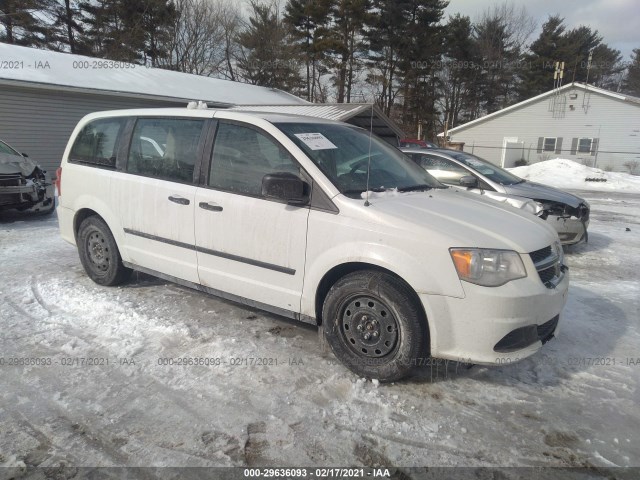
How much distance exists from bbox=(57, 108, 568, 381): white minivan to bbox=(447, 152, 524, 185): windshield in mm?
3520

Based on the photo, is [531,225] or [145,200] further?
[145,200]

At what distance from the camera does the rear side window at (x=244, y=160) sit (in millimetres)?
3604

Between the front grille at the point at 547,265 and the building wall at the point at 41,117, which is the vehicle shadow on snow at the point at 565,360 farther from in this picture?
the building wall at the point at 41,117

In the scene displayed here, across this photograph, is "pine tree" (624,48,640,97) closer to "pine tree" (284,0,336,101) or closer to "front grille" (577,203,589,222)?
"pine tree" (284,0,336,101)

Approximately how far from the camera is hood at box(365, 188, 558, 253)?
298 centimetres

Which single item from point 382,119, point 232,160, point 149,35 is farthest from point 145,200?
point 149,35

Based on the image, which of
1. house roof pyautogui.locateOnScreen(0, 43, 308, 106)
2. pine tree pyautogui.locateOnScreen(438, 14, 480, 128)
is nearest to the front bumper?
house roof pyautogui.locateOnScreen(0, 43, 308, 106)

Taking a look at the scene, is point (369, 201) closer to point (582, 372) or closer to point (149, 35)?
point (582, 372)

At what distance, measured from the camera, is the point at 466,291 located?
9.44 ft

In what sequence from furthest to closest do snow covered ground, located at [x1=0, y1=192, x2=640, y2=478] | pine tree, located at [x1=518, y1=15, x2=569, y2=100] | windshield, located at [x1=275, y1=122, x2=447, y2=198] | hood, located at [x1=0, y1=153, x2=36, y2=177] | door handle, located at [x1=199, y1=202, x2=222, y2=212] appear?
pine tree, located at [x1=518, y1=15, x2=569, y2=100], hood, located at [x1=0, y1=153, x2=36, y2=177], door handle, located at [x1=199, y1=202, x2=222, y2=212], windshield, located at [x1=275, y1=122, x2=447, y2=198], snow covered ground, located at [x1=0, y1=192, x2=640, y2=478]

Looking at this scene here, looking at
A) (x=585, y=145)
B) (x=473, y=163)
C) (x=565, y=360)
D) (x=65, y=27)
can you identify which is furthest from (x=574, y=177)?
(x=65, y=27)

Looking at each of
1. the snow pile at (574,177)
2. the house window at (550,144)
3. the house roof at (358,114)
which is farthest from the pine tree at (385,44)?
the house roof at (358,114)

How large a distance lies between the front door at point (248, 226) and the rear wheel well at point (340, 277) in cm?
16

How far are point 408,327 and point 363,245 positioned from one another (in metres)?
0.62
